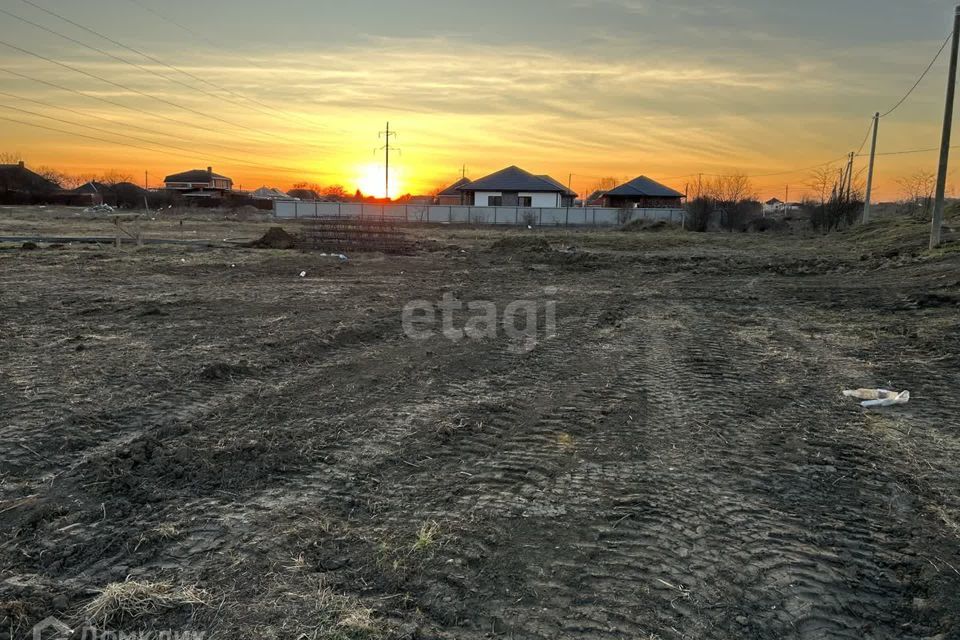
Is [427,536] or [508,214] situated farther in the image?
[508,214]

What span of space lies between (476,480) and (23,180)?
88234 millimetres

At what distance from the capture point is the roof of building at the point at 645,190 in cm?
6081

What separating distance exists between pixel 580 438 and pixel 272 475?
2.18m

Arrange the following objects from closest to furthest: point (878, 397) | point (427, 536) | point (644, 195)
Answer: point (427, 536) < point (878, 397) < point (644, 195)

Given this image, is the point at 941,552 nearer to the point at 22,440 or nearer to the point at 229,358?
the point at 22,440

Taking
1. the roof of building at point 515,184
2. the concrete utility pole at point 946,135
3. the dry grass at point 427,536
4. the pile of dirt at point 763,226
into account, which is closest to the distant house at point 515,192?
the roof of building at point 515,184

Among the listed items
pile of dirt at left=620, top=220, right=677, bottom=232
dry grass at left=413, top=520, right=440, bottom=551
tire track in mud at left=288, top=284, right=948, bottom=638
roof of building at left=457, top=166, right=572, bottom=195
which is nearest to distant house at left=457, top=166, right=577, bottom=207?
roof of building at left=457, top=166, right=572, bottom=195

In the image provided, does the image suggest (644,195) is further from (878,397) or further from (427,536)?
(427,536)

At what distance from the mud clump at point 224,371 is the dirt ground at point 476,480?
0.11 feet

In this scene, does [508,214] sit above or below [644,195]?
below

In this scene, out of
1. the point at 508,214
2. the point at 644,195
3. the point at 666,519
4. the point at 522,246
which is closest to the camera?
the point at 666,519

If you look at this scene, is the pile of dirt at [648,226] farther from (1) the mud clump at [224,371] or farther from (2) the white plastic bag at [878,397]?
(1) the mud clump at [224,371]

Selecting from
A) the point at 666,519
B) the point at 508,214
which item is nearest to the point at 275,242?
the point at 666,519

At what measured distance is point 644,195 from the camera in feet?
199
